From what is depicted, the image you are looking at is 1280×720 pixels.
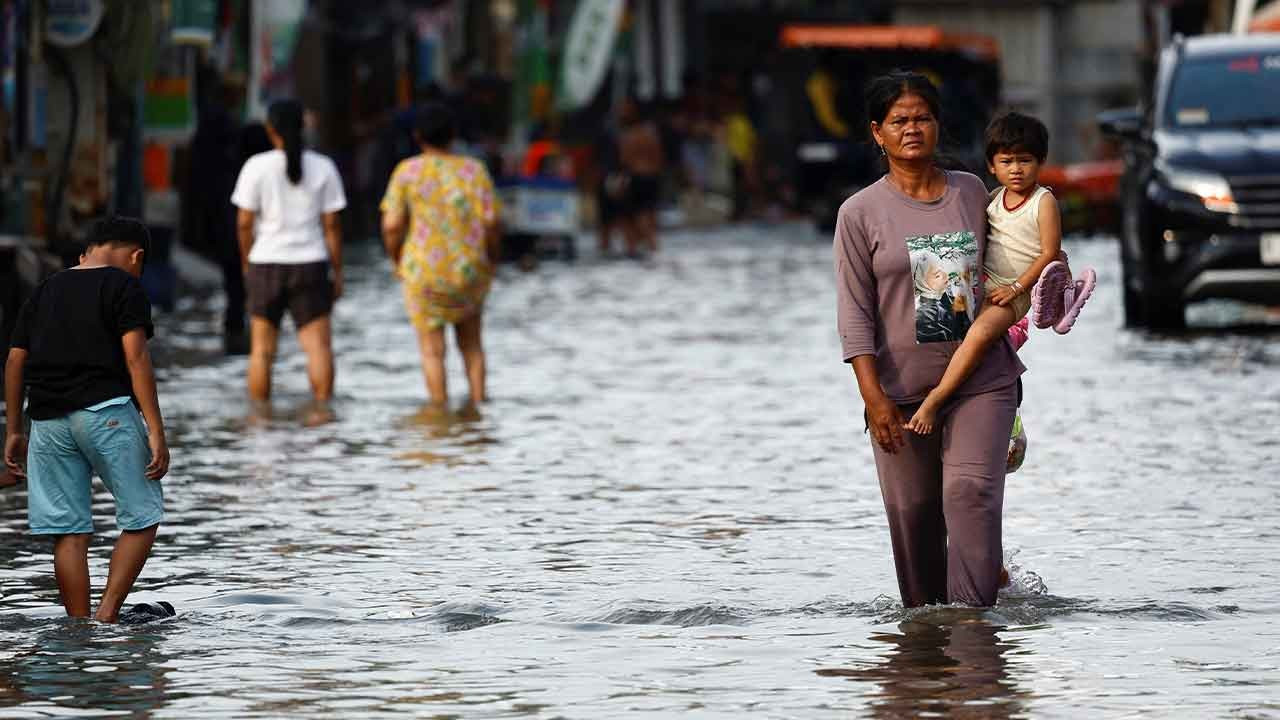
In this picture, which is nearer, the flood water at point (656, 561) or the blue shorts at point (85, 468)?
the flood water at point (656, 561)

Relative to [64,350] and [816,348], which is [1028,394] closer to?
[816,348]

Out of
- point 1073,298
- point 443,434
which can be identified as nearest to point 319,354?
point 443,434

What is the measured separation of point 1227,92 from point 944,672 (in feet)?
47.1

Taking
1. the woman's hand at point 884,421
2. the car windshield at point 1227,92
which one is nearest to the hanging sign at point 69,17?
the car windshield at point 1227,92

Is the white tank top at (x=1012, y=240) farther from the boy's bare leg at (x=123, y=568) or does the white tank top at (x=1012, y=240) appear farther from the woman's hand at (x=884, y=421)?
the boy's bare leg at (x=123, y=568)

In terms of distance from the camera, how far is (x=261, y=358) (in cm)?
1714

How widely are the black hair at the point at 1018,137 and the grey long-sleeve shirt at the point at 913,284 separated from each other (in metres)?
0.31

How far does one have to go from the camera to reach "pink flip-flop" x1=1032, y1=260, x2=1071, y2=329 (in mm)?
8820

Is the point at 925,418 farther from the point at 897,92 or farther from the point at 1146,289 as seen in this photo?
the point at 1146,289

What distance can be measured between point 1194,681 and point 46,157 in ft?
61.5

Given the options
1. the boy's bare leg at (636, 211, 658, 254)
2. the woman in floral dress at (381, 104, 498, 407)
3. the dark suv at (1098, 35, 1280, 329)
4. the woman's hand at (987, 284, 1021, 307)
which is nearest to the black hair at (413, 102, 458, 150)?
the woman in floral dress at (381, 104, 498, 407)

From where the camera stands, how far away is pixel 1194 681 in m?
8.07

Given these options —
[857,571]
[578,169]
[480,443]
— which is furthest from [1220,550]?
[578,169]

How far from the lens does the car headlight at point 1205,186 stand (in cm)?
2077
